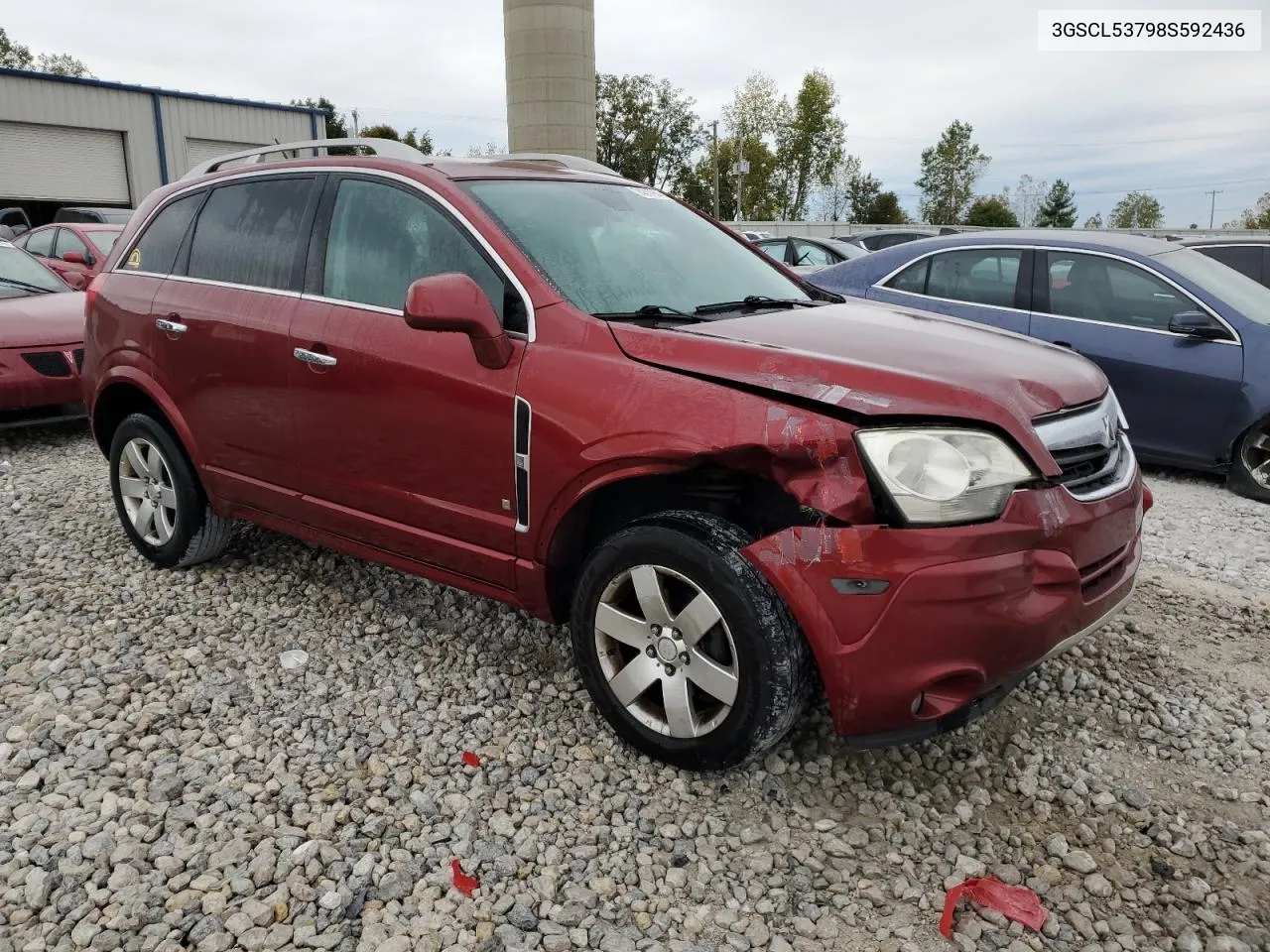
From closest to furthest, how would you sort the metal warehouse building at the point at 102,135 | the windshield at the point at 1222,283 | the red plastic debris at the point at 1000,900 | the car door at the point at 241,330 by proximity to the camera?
the red plastic debris at the point at 1000,900, the car door at the point at 241,330, the windshield at the point at 1222,283, the metal warehouse building at the point at 102,135

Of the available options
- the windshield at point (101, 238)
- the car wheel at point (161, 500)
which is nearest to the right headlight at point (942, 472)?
the car wheel at point (161, 500)

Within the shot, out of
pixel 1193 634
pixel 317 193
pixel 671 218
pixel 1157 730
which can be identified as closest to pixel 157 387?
pixel 317 193

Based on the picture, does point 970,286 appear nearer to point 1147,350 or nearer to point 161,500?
point 1147,350

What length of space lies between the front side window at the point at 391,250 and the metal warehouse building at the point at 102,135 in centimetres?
2887

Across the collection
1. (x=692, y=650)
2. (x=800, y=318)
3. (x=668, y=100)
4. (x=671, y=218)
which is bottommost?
(x=692, y=650)

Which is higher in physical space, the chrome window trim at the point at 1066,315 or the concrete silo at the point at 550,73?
the concrete silo at the point at 550,73

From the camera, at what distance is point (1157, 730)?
3182mm

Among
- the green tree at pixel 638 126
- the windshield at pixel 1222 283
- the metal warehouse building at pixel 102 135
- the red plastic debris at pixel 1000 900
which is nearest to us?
the red plastic debris at pixel 1000 900

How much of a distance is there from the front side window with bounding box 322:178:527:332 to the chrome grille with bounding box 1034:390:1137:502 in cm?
162

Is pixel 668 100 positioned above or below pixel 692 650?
above

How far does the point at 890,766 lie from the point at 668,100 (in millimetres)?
67676

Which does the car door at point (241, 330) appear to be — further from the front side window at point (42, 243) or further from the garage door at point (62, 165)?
the garage door at point (62, 165)

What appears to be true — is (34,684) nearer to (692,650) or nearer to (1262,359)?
(692,650)

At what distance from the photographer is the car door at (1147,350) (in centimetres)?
598
